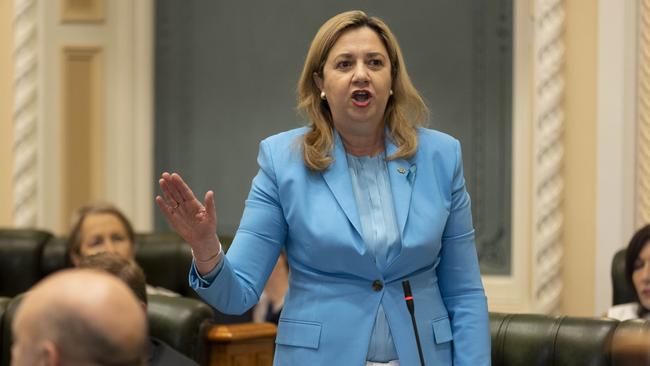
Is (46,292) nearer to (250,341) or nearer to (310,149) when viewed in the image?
(310,149)

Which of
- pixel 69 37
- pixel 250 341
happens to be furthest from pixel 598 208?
pixel 69 37

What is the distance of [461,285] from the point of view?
2771 mm

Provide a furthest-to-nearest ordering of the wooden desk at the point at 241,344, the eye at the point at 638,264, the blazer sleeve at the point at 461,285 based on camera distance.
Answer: the eye at the point at 638,264
the wooden desk at the point at 241,344
the blazer sleeve at the point at 461,285

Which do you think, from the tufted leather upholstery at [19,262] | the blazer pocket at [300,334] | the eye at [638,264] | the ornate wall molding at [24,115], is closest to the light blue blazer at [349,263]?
the blazer pocket at [300,334]

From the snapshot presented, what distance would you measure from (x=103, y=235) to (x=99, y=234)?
20mm

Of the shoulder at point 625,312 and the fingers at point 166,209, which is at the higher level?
the fingers at point 166,209

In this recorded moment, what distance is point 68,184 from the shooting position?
718 centimetres

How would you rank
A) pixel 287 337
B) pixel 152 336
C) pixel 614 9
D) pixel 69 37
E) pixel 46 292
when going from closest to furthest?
pixel 46 292 < pixel 287 337 < pixel 152 336 < pixel 614 9 < pixel 69 37

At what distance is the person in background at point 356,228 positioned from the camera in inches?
104

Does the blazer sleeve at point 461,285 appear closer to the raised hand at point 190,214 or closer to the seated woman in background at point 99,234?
the raised hand at point 190,214

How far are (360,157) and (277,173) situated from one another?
0.68 ft

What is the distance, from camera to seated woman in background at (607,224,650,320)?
4.75 m

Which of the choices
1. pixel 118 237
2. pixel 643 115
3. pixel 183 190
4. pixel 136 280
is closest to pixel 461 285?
pixel 183 190

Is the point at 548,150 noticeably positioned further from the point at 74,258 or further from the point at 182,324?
the point at 182,324
